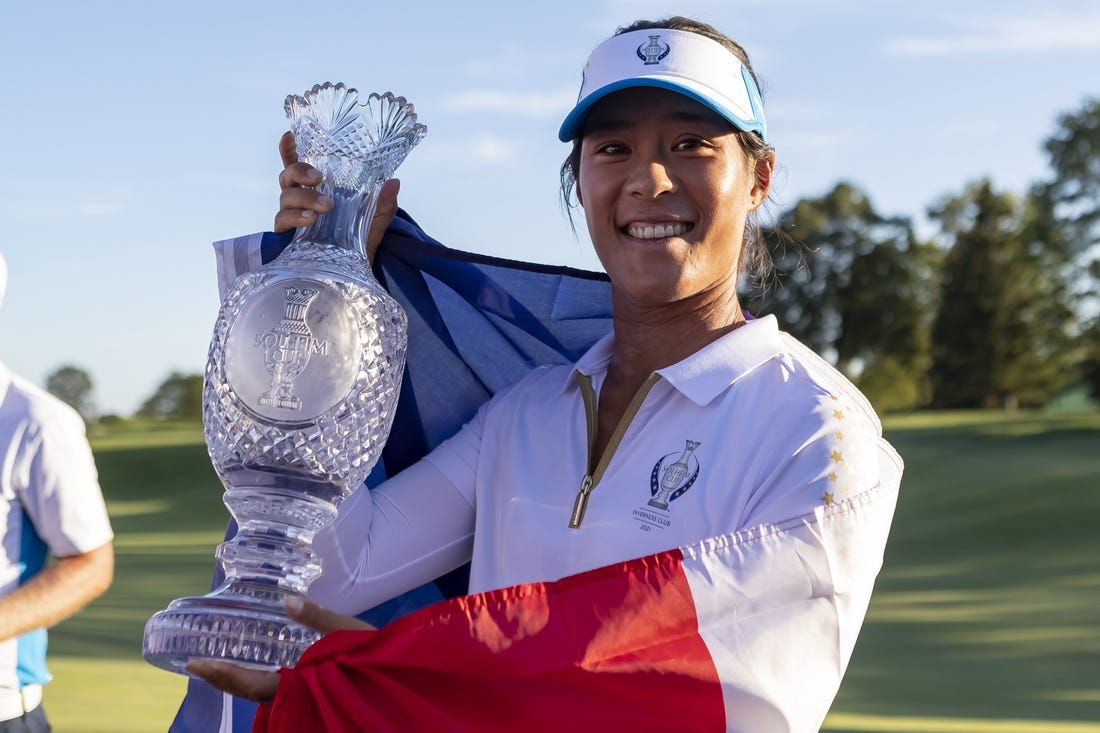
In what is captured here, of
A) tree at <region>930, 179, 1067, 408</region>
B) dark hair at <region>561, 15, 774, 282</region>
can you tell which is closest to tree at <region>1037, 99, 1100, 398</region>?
tree at <region>930, 179, 1067, 408</region>

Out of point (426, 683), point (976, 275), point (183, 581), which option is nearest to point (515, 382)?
point (426, 683)

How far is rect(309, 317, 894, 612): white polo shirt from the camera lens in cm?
206

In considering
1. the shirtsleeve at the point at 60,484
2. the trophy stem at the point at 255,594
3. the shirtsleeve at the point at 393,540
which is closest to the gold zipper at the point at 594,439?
the shirtsleeve at the point at 393,540

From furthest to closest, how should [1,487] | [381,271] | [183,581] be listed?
[183,581]
[1,487]
[381,271]

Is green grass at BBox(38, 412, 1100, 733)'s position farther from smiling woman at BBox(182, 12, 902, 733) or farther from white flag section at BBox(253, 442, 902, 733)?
white flag section at BBox(253, 442, 902, 733)

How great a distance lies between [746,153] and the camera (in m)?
2.39

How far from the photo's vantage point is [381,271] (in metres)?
2.68

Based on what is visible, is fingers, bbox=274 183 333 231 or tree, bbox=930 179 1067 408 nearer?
fingers, bbox=274 183 333 231

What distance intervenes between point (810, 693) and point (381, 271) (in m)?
1.17

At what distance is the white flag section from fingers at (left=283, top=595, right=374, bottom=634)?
39 millimetres

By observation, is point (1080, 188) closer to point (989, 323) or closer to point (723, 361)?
point (989, 323)

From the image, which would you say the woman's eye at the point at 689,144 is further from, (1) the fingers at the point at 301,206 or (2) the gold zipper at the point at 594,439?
(1) the fingers at the point at 301,206

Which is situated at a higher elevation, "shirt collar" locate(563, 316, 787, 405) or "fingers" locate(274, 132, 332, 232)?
"fingers" locate(274, 132, 332, 232)

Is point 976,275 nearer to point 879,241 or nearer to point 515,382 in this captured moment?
point 879,241
